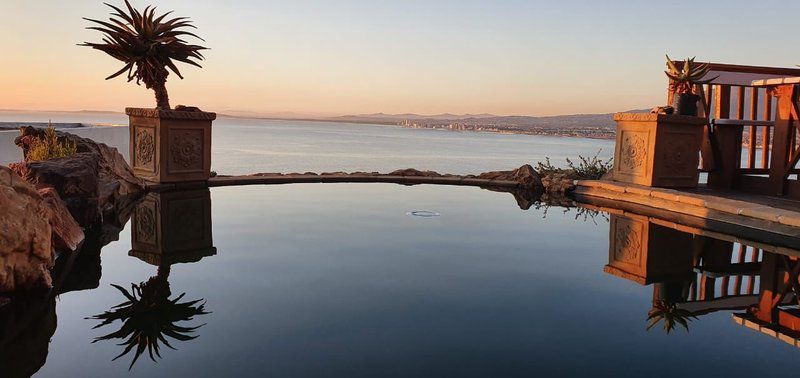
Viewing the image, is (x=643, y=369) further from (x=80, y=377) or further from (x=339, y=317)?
(x=80, y=377)

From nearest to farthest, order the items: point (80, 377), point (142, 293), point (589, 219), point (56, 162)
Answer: point (80, 377) → point (142, 293) → point (56, 162) → point (589, 219)

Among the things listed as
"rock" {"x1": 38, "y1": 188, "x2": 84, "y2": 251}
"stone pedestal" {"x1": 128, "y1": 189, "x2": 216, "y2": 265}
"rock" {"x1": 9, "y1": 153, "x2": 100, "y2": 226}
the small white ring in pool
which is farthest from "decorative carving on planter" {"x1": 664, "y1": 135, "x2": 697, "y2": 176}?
"rock" {"x1": 38, "y1": 188, "x2": 84, "y2": 251}

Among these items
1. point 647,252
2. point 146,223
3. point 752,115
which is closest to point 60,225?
point 146,223

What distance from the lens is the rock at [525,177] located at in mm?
10609

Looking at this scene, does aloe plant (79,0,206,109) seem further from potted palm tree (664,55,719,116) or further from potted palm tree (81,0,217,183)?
potted palm tree (664,55,719,116)

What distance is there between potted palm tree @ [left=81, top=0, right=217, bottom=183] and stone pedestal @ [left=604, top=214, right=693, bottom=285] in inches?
249

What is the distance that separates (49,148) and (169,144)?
1757mm

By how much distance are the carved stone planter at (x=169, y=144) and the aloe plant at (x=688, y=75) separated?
24.6ft

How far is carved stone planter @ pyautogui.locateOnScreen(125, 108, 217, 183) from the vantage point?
8.72m

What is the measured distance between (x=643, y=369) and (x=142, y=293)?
9.69 ft

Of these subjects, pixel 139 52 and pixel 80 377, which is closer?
pixel 80 377

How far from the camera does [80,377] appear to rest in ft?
7.99

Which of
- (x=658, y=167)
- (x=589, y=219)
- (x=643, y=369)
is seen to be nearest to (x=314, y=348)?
(x=643, y=369)

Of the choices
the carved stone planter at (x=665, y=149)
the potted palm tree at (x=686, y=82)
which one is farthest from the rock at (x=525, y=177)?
the potted palm tree at (x=686, y=82)
